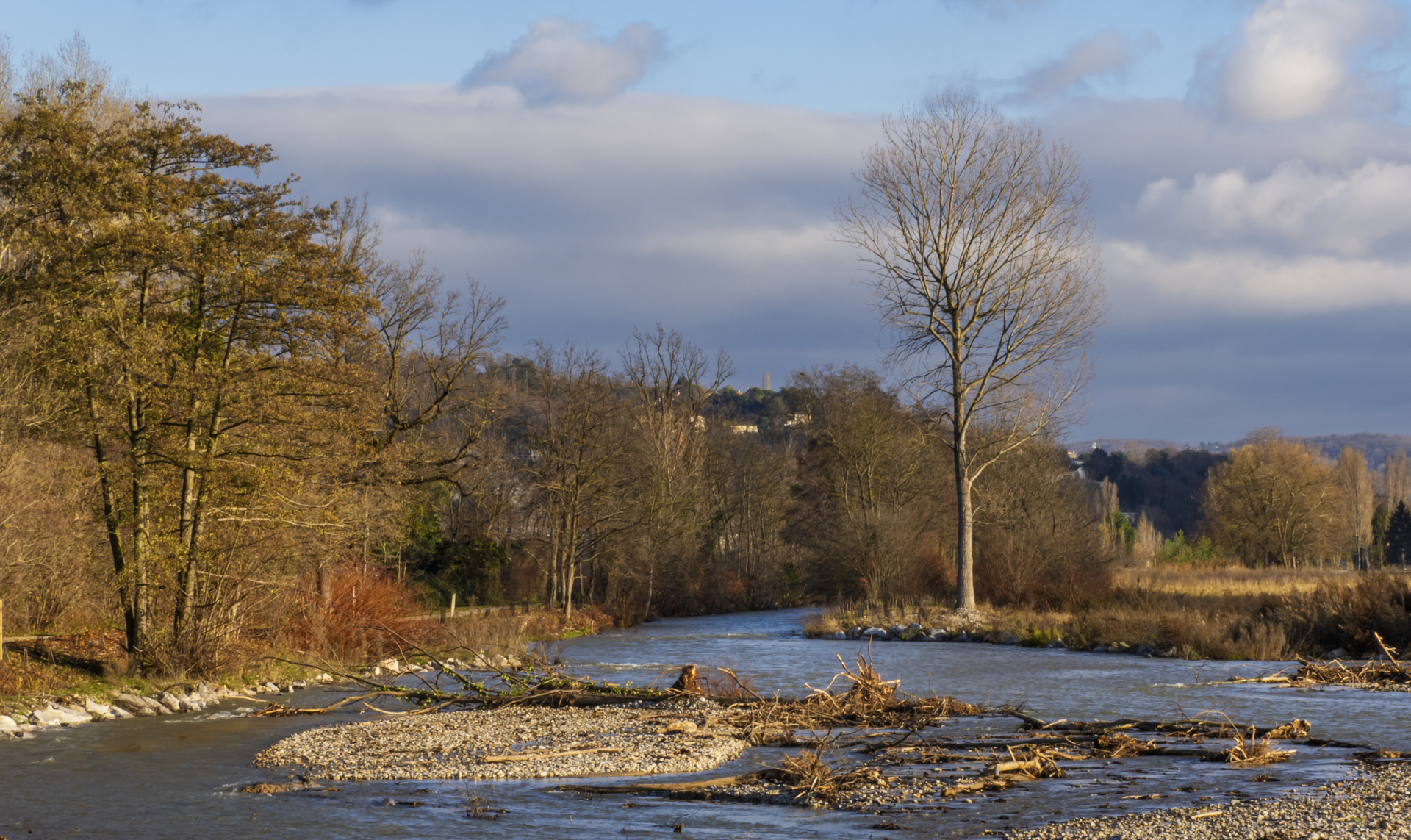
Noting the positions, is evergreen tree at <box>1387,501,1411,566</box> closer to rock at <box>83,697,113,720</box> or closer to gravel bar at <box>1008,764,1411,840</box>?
gravel bar at <box>1008,764,1411,840</box>

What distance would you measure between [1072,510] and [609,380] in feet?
74.4

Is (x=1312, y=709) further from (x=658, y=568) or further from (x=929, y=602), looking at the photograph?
(x=658, y=568)

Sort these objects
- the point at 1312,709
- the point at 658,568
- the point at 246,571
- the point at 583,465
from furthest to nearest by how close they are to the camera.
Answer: the point at 658,568
the point at 583,465
the point at 246,571
the point at 1312,709

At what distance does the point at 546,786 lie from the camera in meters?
12.5

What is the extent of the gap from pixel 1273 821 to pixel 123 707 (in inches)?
721

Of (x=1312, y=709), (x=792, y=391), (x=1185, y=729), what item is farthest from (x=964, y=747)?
(x=792, y=391)

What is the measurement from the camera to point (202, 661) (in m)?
21.6

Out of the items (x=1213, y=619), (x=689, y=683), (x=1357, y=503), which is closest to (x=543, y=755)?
(x=689, y=683)

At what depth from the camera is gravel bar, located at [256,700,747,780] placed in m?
13.3

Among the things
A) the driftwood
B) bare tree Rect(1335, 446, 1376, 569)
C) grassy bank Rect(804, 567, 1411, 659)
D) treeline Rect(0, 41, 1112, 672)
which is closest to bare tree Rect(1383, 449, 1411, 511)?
bare tree Rect(1335, 446, 1376, 569)

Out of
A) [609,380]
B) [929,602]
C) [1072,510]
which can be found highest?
[609,380]

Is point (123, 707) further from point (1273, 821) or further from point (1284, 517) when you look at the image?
point (1284, 517)

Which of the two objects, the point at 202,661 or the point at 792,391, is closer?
the point at 202,661

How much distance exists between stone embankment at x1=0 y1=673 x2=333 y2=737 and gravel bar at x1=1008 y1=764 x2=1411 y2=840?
15600mm
